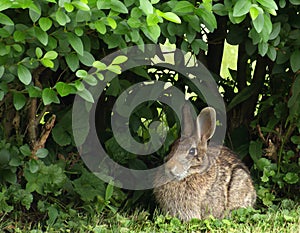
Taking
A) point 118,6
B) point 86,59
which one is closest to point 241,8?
point 118,6

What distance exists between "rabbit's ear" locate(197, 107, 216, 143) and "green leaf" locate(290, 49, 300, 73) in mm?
613

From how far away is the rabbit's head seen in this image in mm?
5105

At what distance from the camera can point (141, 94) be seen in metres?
5.33

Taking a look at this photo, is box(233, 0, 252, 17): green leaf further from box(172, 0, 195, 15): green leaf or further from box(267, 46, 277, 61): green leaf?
box(267, 46, 277, 61): green leaf

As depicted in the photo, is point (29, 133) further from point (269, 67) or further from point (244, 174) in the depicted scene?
point (269, 67)

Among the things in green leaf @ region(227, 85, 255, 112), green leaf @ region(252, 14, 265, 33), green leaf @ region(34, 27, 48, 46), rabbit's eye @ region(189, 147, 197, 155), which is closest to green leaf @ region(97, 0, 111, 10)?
green leaf @ region(34, 27, 48, 46)

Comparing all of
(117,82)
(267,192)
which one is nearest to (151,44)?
(117,82)

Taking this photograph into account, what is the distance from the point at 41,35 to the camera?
4039 mm

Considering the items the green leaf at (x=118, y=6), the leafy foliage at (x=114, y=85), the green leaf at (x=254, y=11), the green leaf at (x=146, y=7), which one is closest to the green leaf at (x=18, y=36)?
the leafy foliage at (x=114, y=85)

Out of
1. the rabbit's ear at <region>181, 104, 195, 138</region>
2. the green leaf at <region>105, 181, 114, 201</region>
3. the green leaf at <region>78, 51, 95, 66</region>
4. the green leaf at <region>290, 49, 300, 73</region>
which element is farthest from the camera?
the rabbit's ear at <region>181, 104, 195, 138</region>

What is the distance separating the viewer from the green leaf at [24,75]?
406 cm

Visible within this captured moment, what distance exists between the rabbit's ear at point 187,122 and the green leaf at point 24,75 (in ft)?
4.83

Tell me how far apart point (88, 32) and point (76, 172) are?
4.05ft

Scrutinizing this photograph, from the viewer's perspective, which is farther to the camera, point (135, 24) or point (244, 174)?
point (244, 174)
